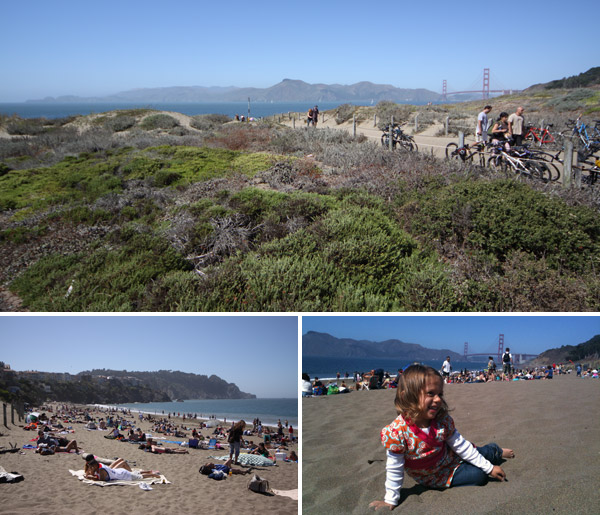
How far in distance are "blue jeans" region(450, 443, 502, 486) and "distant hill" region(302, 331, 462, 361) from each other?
53 centimetres

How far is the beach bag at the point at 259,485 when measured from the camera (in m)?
2.61

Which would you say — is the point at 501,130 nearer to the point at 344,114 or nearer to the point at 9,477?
the point at 9,477

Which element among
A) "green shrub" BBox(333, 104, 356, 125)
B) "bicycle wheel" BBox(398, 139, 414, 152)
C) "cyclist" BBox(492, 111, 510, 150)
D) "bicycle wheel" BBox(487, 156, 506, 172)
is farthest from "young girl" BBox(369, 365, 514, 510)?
"green shrub" BBox(333, 104, 356, 125)

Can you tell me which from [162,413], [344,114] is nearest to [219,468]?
[162,413]

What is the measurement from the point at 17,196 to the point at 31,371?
42.0 feet

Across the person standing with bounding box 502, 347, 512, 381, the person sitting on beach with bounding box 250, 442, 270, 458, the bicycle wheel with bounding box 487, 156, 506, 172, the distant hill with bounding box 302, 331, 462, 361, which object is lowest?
the person sitting on beach with bounding box 250, 442, 270, 458

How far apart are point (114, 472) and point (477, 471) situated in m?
2.28

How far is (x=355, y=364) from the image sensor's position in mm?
2367

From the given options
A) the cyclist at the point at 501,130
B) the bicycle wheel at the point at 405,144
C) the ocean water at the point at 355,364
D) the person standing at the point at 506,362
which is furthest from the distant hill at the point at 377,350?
the bicycle wheel at the point at 405,144

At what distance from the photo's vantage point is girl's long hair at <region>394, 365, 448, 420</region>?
7.14ft

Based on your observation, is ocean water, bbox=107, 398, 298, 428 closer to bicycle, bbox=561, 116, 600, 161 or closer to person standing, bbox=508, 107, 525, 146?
bicycle, bbox=561, 116, 600, 161

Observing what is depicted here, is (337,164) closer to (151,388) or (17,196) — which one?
(17,196)

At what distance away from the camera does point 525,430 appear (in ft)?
8.26

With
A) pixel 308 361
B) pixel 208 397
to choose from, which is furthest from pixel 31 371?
pixel 308 361
